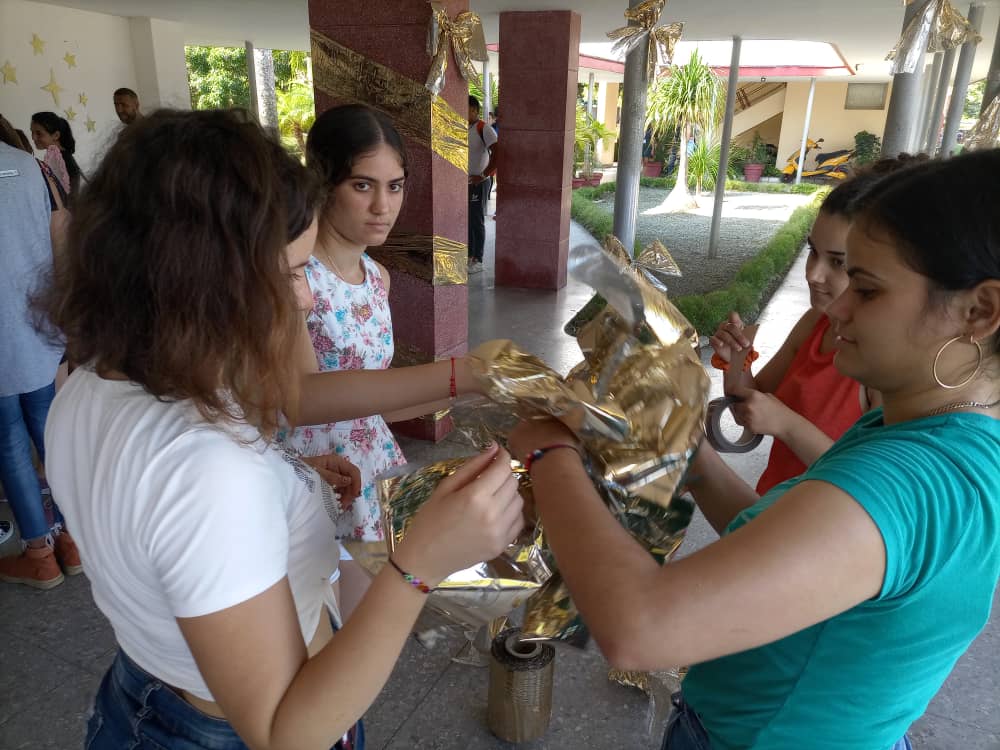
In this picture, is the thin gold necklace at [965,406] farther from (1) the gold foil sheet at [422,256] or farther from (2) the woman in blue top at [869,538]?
(1) the gold foil sheet at [422,256]

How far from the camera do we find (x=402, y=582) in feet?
2.56

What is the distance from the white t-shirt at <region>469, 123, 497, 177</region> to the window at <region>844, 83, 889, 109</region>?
64.3ft

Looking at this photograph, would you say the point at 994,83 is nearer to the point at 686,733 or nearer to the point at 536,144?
the point at 536,144

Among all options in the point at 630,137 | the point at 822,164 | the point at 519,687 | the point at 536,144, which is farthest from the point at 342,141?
the point at 822,164

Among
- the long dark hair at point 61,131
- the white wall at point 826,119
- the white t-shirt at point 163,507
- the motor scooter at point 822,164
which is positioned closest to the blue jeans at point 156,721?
the white t-shirt at point 163,507

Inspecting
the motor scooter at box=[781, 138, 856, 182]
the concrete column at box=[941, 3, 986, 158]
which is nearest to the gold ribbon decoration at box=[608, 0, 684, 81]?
the concrete column at box=[941, 3, 986, 158]

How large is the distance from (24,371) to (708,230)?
10378 millimetres

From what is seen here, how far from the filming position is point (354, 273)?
6.29 feet

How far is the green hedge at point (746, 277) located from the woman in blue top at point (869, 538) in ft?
7.60

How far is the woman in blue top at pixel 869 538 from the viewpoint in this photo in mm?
641

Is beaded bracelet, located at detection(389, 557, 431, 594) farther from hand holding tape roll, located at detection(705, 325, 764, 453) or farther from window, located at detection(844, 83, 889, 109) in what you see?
window, located at detection(844, 83, 889, 109)

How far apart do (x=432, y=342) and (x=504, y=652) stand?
6.82ft

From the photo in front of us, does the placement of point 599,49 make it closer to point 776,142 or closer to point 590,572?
point 776,142

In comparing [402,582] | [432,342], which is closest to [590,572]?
[402,582]
